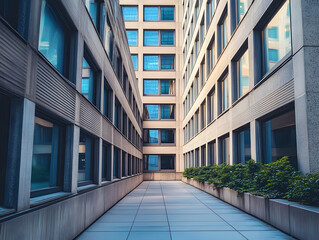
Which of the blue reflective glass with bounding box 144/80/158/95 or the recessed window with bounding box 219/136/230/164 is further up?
the blue reflective glass with bounding box 144/80/158/95

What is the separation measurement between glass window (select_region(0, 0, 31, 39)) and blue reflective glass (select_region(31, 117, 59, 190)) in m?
1.86

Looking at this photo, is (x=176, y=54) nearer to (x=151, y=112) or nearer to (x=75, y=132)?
(x=151, y=112)

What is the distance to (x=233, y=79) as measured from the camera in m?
15.7

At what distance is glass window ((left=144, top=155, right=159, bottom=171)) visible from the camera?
4062cm

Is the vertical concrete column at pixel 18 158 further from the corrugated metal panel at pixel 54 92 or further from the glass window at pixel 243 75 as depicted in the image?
the glass window at pixel 243 75

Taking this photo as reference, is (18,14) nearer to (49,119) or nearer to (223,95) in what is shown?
Result: (49,119)

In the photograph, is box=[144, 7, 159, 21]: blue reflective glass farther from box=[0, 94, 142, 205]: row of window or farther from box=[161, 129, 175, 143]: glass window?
box=[0, 94, 142, 205]: row of window

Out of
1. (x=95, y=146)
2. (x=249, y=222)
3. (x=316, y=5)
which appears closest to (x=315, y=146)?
(x=249, y=222)

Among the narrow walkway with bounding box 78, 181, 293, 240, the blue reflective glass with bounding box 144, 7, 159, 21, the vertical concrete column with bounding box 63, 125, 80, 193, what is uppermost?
the blue reflective glass with bounding box 144, 7, 159, 21

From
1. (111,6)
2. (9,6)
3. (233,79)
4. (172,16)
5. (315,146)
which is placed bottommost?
(315,146)

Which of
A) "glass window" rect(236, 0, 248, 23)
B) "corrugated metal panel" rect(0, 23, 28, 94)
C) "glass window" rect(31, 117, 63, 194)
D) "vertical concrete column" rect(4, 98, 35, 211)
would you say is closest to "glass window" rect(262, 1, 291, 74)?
"glass window" rect(236, 0, 248, 23)

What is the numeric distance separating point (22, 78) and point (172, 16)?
40751 millimetres

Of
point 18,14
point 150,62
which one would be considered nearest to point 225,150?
point 18,14

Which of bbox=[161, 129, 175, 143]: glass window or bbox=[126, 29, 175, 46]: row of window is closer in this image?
bbox=[161, 129, 175, 143]: glass window
